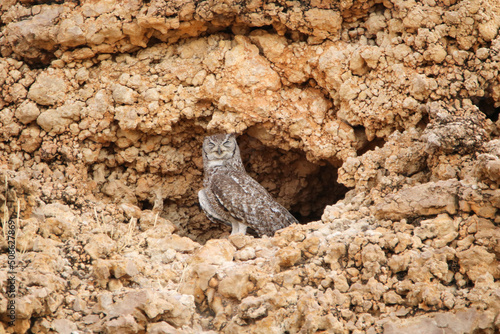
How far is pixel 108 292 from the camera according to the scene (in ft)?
11.9

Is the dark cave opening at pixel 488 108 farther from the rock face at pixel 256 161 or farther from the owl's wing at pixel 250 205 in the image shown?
the owl's wing at pixel 250 205

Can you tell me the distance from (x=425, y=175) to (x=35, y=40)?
3.97 meters

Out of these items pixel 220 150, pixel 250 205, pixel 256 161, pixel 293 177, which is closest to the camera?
pixel 250 205

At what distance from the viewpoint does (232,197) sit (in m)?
5.47

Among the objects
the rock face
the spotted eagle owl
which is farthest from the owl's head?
the rock face

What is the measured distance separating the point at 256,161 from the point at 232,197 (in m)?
1.23

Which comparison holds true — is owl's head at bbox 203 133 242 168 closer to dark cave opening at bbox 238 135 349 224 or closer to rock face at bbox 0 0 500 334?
rock face at bbox 0 0 500 334

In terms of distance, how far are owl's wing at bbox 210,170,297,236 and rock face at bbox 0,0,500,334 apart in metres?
0.59

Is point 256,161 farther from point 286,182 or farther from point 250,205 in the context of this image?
point 250,205

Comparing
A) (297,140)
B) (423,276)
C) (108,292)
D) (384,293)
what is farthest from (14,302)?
(297,140)

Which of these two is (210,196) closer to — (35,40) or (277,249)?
(277,249)

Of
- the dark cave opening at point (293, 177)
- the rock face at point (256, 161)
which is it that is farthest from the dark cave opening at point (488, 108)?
the dark cave opening at point (293, 177)

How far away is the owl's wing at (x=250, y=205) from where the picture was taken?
17.6 ft

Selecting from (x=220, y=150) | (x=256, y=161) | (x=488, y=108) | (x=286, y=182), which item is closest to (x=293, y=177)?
(x=286, y=182)
